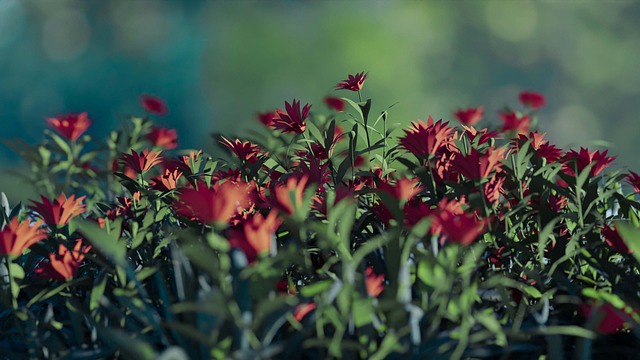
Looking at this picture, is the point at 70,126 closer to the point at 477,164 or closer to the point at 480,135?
Result: the point at 480,135

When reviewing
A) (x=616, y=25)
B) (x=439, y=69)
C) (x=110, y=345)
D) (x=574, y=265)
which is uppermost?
(x=616, y=25)

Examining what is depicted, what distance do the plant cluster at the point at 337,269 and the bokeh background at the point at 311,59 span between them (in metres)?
4.43

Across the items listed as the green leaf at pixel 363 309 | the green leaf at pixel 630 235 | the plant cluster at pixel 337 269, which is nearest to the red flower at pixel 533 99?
the plant cluster at pixel 337 269

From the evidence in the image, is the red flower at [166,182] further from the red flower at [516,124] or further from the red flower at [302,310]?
the red flower at [516,124]

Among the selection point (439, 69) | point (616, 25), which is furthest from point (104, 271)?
point (616, 25)

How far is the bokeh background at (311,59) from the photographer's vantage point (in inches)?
214

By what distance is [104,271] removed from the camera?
2.52 feet

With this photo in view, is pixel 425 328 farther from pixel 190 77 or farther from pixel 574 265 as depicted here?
pixel 190 77

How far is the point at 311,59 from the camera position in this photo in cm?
579

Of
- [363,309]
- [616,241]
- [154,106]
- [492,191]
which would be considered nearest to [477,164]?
[492,191]

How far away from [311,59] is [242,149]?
484 centimetres

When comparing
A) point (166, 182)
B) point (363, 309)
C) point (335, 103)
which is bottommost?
point (363, 309)

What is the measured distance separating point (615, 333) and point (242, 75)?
5.15 m

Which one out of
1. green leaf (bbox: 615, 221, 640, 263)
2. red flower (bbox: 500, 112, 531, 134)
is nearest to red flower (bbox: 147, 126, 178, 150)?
red flower (bbox: 500, 112, 531, 134)
